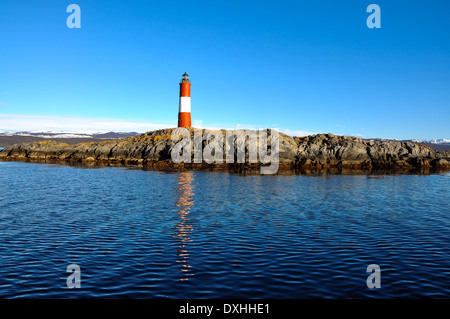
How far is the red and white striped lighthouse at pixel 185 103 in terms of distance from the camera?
86188 mm

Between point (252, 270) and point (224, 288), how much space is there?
2.00 m

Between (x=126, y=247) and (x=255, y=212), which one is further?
(x=255, y=212)

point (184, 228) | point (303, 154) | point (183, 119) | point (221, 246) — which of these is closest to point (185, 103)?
point (183, 119)

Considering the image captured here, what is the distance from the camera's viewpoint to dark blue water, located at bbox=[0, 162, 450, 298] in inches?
465

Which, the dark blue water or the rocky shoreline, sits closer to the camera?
the dark blue water

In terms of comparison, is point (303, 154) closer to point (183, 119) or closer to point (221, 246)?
point (183, 119)

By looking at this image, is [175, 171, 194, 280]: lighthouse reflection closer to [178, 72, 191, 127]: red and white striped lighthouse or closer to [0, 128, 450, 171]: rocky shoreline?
[0, 128, 450, 171]: rocky shoreline

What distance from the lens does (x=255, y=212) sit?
25.5 meters

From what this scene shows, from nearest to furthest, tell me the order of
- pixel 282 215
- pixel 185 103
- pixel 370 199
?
pixel 282 215 → pixel 370 199 → pixel 185 103

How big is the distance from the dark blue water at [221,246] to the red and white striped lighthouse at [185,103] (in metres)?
56.8

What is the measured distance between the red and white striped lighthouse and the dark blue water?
5682 cm

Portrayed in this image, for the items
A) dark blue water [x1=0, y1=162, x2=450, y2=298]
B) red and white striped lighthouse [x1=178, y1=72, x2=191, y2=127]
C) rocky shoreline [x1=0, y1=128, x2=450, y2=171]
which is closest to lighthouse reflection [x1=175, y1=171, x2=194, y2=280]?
dark blue water [x1=0, y1=162, x2=450, y2=298]
